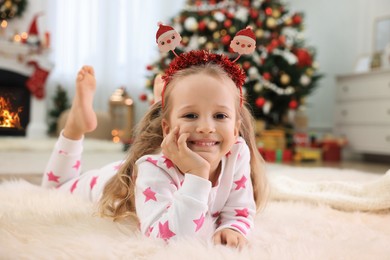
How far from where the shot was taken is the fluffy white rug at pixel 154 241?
2.22ft

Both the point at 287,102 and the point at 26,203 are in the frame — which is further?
the point at 287,102

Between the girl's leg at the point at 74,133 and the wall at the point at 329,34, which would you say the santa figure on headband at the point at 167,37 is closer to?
the girl's leg at the point at 74,133

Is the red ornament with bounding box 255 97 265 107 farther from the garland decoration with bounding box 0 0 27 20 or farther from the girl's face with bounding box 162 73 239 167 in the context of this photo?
the garland decoration with bounding box 0 0 27 20

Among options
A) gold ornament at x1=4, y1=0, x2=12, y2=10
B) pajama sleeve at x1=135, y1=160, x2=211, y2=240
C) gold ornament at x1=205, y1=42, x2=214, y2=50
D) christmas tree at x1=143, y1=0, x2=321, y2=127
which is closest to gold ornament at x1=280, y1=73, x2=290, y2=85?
christmas tree at x1=143, y1=0, x2=321, y2=127

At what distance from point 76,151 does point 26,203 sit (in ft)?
1.01

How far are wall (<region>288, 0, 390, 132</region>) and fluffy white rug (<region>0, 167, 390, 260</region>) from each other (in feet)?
9.34

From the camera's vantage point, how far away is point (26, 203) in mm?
1036

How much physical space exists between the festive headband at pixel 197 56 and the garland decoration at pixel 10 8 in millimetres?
3475

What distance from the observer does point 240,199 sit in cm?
90

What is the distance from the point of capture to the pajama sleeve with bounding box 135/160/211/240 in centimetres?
73

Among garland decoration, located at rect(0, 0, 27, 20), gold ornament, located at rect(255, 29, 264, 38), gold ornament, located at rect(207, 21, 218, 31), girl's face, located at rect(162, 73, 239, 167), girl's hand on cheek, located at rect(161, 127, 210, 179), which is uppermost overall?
garland decoration, located at rect(0, 0, 27, 20)

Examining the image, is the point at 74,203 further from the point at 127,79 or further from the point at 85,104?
the point at 127,79

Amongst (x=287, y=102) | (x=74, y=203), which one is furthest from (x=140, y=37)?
(x=74, y=203)

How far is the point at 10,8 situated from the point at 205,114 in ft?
12.0
